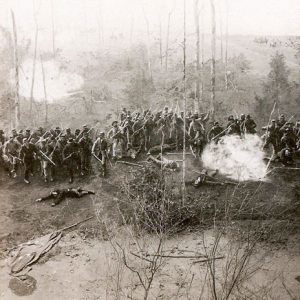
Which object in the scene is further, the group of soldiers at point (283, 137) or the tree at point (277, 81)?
the group of soldiers at point (283, 137)

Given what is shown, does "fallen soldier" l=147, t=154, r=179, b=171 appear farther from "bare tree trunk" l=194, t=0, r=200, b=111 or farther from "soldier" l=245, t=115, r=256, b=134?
"soldier" l=245, t=115, r=256, b=134

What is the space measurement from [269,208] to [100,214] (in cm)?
481

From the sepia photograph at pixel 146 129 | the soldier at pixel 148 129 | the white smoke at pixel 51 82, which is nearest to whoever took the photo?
the sepia photograph at pixel 146 129

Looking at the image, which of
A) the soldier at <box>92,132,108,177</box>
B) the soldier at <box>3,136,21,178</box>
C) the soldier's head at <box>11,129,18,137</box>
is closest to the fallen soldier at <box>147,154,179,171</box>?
the soldier at <box>92,132,108,177</box>

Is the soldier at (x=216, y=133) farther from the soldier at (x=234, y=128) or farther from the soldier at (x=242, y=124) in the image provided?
the soldier at (x=242, y=124)

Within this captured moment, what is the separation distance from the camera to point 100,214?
13.5 metres

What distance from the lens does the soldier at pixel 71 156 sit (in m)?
14.2

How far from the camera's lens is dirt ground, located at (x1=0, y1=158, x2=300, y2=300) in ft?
38.2

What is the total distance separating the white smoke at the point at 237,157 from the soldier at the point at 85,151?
3.45m

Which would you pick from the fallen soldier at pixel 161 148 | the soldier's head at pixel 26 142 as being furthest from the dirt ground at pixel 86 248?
the soldier's head at pixel 26 142

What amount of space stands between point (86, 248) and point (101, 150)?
3043 mm

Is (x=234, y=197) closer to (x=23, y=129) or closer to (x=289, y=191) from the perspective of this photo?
(x=289, y=191)

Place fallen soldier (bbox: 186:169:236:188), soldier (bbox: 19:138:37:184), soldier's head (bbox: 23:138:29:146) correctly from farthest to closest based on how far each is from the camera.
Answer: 1. soldier's head (bbox: 23:138:29:146)
2. soldier (bbox: 19:138:37:184)
3. fallen soldier (bbox: 186:169:236:188)

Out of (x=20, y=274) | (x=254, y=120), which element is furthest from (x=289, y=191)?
(x=20, y=274)
